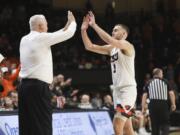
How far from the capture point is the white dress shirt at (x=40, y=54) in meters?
7.02

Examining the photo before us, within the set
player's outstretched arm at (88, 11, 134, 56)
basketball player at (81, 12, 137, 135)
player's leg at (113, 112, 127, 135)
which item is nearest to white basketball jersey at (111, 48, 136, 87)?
basketball player at (81, 12, 137, 135)

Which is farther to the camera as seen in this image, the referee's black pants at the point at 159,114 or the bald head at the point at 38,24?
the referee's black pants at the point at 159,114

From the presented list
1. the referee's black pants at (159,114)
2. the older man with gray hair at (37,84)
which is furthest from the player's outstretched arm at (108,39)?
the referee's black pants at (159,114)

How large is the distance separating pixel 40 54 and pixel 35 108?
673mm

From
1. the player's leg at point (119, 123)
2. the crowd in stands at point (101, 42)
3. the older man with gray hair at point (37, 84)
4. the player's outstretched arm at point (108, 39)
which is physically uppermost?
the crowd in stands at point (101, 42)

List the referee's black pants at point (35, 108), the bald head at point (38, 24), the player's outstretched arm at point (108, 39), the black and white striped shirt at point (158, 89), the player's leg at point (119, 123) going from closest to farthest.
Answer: the referee's black pants at point (35, 108), the bald head at point (38, 24), the player's outstretched arm at point (108, 39), the player's leg at point (119, 123), the black and white striped shirt at point (158, 89)

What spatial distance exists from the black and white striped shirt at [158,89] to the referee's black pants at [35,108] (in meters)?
5.73

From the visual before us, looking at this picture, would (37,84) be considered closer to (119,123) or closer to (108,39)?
(108,39)

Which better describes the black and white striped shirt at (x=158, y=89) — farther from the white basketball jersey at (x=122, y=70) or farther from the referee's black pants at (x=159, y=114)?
the white basketball jersey at (x=122, y=70)

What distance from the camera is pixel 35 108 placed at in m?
6.98

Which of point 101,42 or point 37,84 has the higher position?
point 101,42

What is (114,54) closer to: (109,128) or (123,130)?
(123,130)

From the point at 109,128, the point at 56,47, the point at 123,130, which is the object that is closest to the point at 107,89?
the point at 56,47

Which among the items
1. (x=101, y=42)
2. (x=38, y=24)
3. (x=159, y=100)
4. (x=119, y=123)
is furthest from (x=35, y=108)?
(x=101, y=42)
